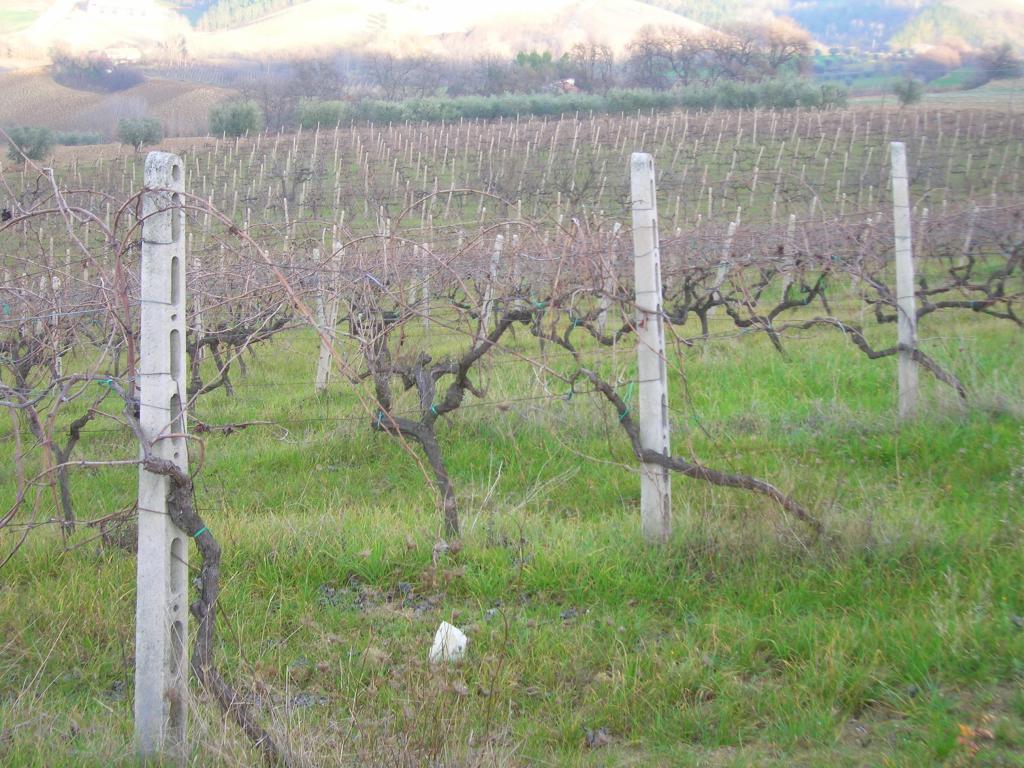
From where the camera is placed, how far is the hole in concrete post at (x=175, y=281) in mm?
2693

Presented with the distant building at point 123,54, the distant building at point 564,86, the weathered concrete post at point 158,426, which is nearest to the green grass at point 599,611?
the weathered concrete post at point 158,426

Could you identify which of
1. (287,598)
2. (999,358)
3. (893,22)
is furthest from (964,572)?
(893,22)

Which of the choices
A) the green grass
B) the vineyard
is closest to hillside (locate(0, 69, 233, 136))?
A: the vineyard

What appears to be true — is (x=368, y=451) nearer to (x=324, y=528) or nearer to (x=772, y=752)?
(x=324, y=528)

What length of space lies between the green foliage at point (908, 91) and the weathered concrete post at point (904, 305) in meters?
18.6

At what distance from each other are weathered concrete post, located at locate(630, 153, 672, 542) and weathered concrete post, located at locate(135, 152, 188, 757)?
2270 mm

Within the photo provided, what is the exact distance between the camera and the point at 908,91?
26047mm

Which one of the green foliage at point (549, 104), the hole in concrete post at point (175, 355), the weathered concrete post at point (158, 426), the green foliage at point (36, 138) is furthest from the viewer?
the green foliage at point (549, 104)

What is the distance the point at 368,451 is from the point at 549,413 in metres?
1.30

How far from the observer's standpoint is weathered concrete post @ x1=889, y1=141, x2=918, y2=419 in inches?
243

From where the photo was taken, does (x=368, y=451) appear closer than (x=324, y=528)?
No

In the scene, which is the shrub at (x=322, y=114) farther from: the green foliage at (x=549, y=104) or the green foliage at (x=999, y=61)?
the green foliage at (x=999, y=61)

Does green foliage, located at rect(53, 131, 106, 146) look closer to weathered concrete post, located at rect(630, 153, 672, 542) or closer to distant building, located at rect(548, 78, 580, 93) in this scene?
distant building, located at rect(548, 78, 580, 93)

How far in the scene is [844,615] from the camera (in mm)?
3617
